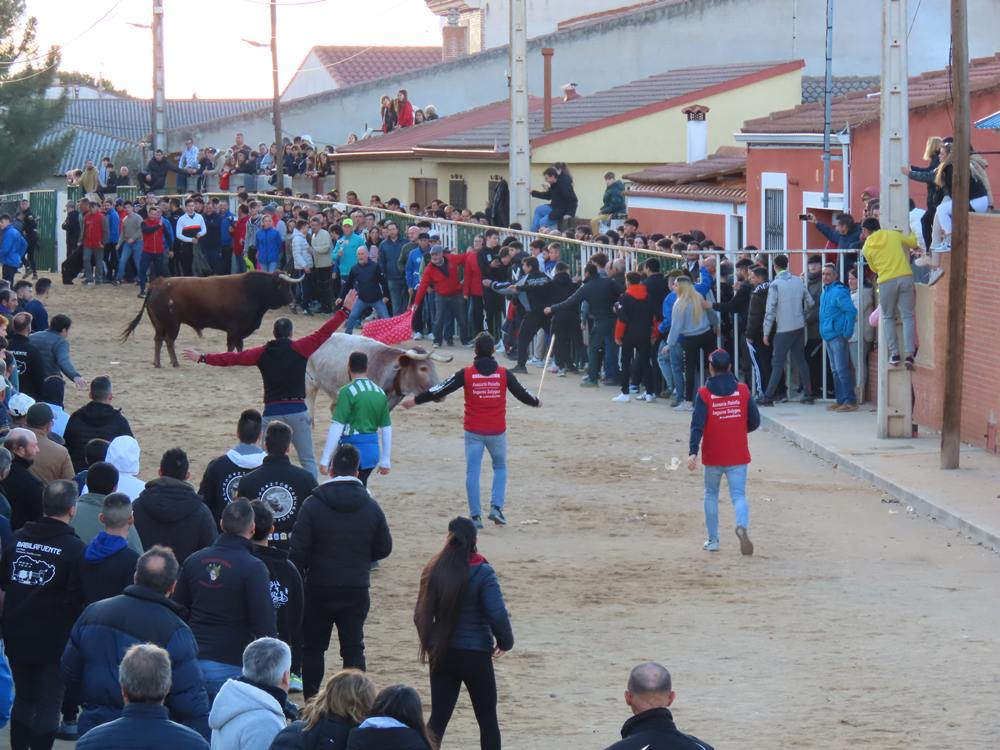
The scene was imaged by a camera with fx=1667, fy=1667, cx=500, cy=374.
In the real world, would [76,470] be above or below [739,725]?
above

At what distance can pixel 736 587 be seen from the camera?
A: 41.9 ft

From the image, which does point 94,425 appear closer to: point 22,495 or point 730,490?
point 22,495

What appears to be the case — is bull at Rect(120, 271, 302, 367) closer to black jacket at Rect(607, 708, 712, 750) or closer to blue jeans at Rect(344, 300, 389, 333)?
blue jeans at Rect(344, 300, 389, 333)

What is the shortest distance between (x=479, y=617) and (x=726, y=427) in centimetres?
566

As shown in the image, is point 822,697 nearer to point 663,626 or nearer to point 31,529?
point 663,626

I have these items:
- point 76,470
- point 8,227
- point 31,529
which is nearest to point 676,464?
point 76,470

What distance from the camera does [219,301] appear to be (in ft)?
82.1

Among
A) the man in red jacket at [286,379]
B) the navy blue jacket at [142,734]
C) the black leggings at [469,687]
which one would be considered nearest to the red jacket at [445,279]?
the man in red jacket at [286,379]

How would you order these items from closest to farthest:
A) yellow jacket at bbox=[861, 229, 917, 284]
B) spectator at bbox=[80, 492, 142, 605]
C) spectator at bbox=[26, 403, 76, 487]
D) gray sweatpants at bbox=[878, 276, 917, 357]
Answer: spectator at bbox=[80, 492, 142, 605]
spectator at bbox=[26, 403, 76, 487]
yellow jacket at bbox=[861, 229, 917, 284]
gray sweatpants at bbox=[878, 276, 917, 357]

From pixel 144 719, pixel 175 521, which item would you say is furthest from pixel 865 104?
pixel 144 719

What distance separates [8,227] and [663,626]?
20912 millimetres

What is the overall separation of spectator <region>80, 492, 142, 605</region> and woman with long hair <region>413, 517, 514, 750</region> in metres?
1.46

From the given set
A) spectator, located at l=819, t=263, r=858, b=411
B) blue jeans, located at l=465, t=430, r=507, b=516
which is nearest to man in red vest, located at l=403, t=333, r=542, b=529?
blue jeans, located at l=465, t=430, r=507, b=516

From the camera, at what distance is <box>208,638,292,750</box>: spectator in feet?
21.0
